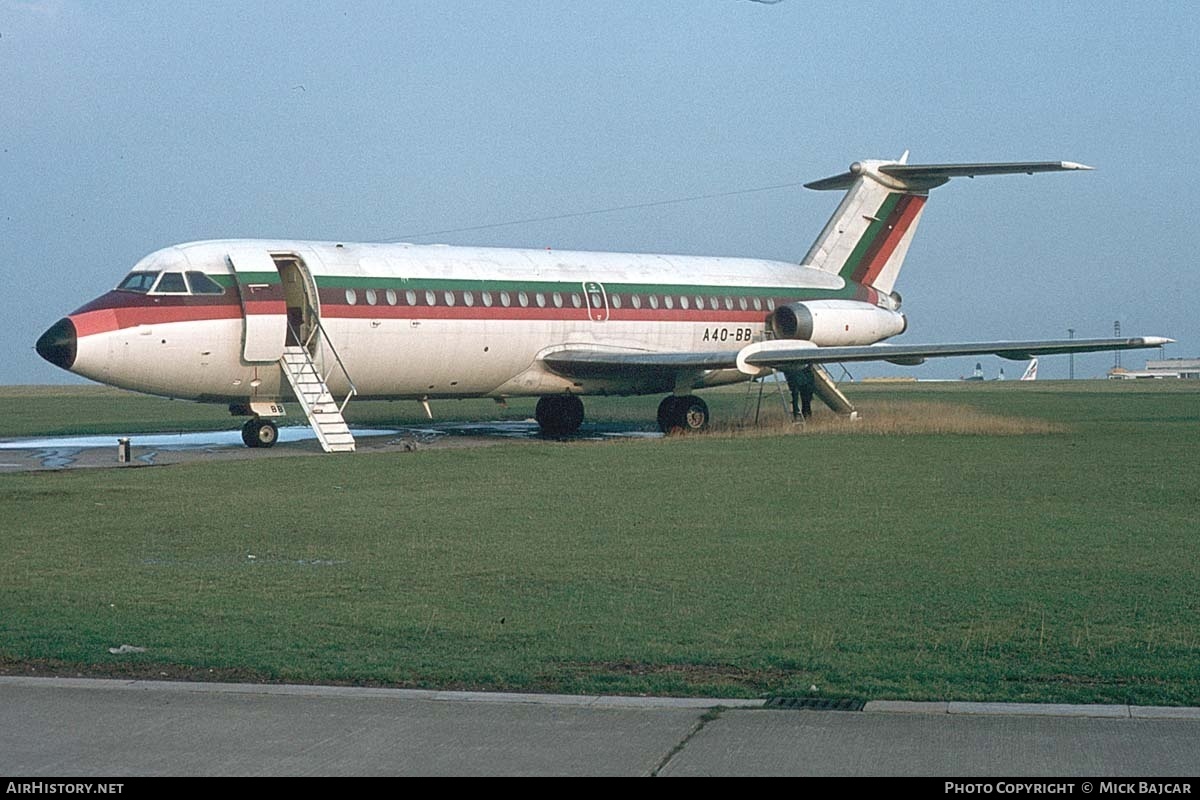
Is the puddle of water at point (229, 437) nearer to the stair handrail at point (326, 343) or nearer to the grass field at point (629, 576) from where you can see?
the stair handrail at point (326, 343)

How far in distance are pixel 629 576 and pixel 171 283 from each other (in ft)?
56.4

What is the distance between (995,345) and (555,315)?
9356mm

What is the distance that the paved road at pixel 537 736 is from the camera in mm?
6188

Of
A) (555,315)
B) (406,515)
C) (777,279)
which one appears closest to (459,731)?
(406,515)

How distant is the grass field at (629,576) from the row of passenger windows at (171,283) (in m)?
4.92

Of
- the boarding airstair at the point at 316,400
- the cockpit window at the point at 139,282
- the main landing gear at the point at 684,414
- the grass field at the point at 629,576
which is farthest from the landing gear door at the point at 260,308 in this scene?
the main landing gear at the point at 684,414

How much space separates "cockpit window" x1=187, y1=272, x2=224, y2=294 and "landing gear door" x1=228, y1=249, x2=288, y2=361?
42 cm

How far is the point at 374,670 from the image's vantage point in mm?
8227

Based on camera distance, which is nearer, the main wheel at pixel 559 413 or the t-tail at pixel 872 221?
the main wheel at pixel 559 413

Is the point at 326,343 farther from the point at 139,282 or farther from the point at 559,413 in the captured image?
the point at 559,413

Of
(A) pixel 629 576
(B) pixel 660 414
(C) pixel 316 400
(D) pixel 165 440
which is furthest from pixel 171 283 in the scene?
(A) pixel 629 576

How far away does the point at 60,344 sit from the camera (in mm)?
25375

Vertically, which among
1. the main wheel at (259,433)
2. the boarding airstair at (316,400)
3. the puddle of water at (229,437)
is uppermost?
the boarding airstair at (316,400)
